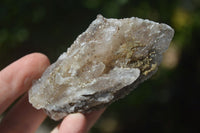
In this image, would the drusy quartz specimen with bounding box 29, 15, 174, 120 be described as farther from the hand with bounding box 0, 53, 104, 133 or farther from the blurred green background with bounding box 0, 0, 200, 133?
the blurred green background with bounding box 0, 0, 200, 133

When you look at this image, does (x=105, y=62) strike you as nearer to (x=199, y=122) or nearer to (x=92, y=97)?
(x=92, y=97)

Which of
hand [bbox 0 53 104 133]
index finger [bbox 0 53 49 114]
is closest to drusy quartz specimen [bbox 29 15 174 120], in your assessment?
hand [bbox 0 53 104 133]

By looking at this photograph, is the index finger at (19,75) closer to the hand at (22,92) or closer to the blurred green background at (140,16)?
the hand at (22,92)

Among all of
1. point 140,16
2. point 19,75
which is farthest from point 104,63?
point 140,16

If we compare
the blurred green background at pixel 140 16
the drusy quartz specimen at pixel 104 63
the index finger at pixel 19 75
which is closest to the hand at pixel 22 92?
the index finger at pixel 19 75

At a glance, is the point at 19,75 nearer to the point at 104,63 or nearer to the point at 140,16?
the point at 104,63

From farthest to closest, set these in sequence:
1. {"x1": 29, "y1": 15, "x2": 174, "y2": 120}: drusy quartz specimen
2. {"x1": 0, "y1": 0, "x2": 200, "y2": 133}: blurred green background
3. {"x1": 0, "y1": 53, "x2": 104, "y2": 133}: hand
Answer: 1. {"x1": 0, "y1": 0, "x2": 200, "y2": 133}: blurred green background
2. {"x1": 0, "y1": 53, "x2": 104, "y2": 133}: hand
3. {"x1": 29, "y1": 15, "x2": 174, "y2": 120}: drusy quartz specimen

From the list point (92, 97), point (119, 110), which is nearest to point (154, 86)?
point (119, 110)
